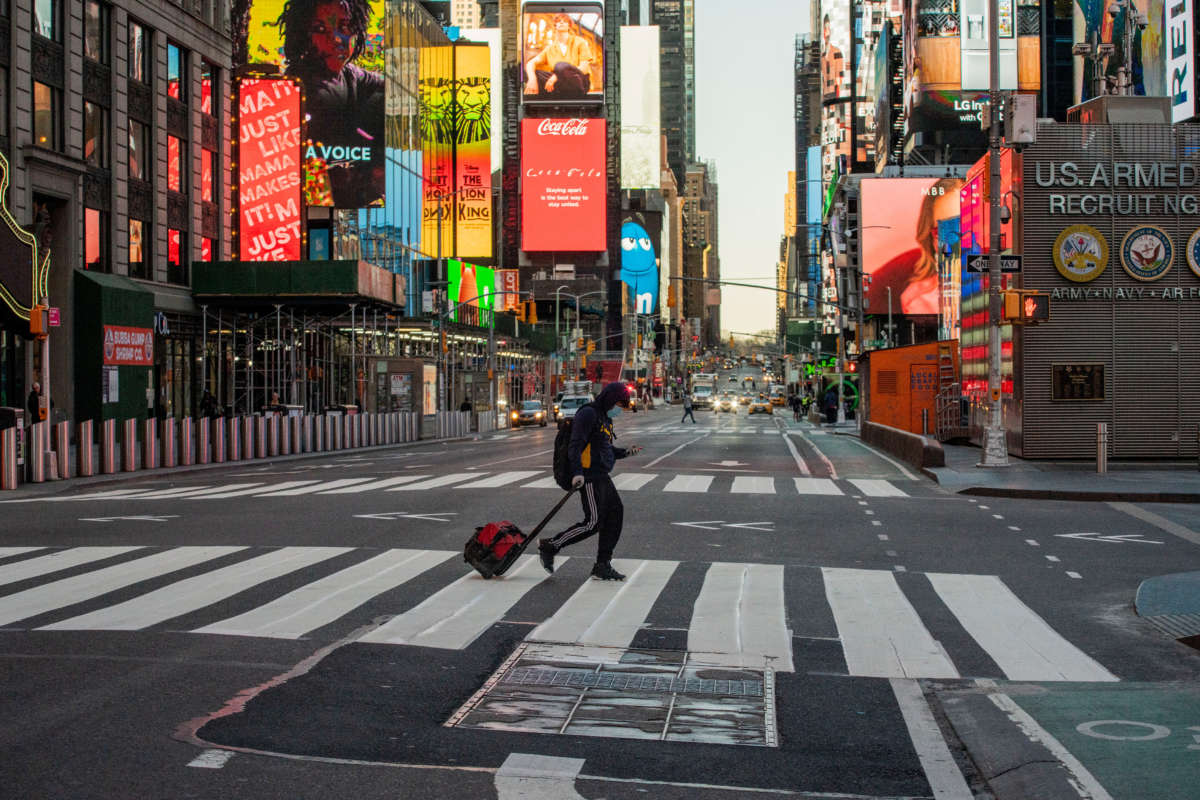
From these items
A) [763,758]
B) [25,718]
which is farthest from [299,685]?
[763,758]

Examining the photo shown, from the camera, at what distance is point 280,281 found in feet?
151

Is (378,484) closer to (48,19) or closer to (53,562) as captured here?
(53,562)

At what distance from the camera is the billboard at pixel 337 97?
55438mm

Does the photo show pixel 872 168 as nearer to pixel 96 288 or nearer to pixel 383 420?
pixel 383 420

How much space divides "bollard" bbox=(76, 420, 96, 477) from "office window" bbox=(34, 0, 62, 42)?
16.3m

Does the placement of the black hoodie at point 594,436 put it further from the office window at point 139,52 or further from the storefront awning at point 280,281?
the office window at point 139,52

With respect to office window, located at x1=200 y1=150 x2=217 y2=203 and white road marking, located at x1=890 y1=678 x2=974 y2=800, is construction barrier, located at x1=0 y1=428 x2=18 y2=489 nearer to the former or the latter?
white road marking, located at x1=890 y1=678 x2=974 y2=800

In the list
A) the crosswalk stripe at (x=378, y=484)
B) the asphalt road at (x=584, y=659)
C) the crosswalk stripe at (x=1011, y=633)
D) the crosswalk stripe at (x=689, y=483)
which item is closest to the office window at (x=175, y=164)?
the crosswalk stripe at (x=378, y=484)

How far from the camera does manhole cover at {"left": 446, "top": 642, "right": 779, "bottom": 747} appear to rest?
6.77 m

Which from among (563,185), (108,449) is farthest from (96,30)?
(563,185)

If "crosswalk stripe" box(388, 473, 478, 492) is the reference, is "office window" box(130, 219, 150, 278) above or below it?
above

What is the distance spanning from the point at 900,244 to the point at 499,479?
241 feet

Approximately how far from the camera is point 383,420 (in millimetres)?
46719

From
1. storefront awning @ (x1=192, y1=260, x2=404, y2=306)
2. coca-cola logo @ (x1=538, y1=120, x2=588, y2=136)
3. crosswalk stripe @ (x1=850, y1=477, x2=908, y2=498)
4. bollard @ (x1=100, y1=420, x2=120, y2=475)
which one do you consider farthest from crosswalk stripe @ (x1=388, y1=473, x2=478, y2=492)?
coca-cola logo @ (x1=538, y1=120, x2=588, y2=136)
